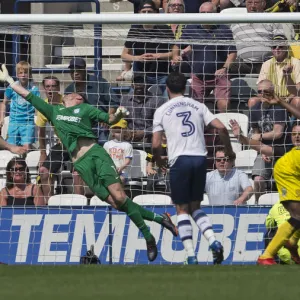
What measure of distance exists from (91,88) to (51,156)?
39.6 inches

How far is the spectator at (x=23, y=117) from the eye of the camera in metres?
13.6

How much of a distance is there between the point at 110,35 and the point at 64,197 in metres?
2.06

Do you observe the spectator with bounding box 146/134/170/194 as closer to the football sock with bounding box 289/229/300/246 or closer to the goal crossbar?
the goal crossbar

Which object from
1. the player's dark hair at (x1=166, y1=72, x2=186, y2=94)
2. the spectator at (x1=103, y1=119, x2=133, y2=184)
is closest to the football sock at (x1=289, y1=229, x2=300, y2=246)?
the player's dark hair at (x1=166, y1=72, x2=186, y2=94)

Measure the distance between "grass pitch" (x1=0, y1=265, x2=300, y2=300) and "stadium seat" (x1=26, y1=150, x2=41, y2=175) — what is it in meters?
3.79

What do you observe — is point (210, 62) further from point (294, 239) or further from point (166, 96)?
point (294, 239)

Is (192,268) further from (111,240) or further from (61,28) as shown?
(61,28)

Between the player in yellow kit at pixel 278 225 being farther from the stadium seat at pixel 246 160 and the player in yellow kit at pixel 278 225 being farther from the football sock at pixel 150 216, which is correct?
the football sock at pixel 150 216

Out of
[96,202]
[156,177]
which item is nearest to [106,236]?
[96,202]

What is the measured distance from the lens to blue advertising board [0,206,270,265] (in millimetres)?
12602

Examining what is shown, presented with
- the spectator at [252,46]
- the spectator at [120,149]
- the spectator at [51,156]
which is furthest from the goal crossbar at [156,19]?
the spectator at [120,149]

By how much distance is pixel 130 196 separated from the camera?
43.2ft

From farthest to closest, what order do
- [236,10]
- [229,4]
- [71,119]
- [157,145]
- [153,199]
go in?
1. [229,4]
2. [236,10]
3. [153,199]
4. [71,119]
5. [157,145]

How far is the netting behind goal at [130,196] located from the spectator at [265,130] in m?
0.13
